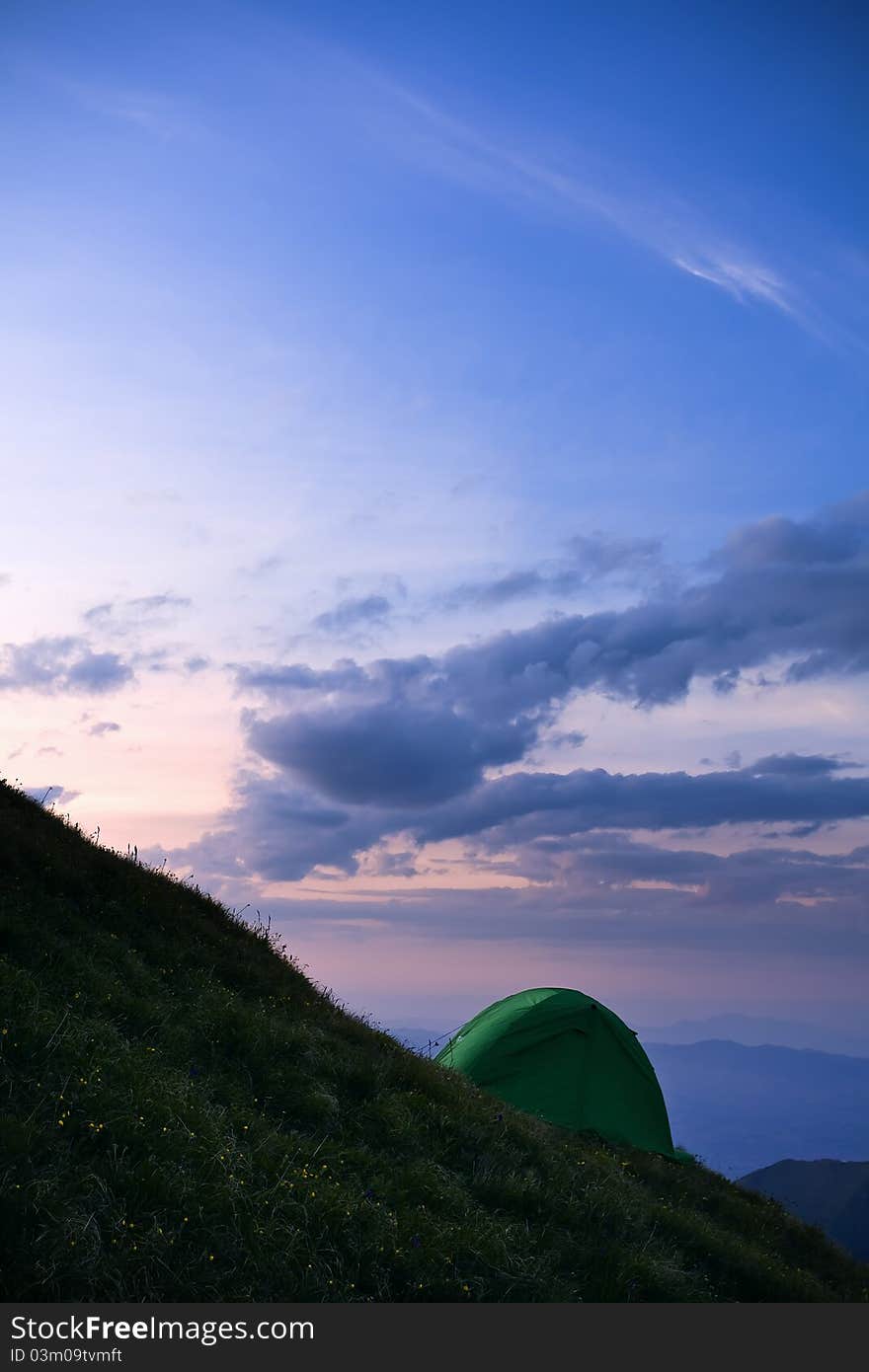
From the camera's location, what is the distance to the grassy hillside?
723cm

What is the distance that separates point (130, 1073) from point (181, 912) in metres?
6.26

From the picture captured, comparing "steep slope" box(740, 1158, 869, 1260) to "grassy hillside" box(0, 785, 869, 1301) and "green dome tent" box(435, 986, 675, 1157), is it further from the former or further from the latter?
"grassy hillside" box(0, 785, 869, 1301)

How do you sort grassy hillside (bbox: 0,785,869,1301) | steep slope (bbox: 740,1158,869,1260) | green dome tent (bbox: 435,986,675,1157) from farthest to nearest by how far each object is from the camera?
1. steep slope (bbox: 740,1158,869,1260)
2. green dome tent (bbox: 435,986,675,1157)
3. grassy hillside (bbox: 0,785,869,1301)

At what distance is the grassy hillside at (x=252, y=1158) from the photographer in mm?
7234

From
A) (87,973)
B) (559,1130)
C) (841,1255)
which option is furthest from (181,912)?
(841,1255)

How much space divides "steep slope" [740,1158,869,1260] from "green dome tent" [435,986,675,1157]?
457 feet

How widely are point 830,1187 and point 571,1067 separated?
619ft

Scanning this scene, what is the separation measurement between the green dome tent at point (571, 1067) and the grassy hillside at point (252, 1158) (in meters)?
3.08

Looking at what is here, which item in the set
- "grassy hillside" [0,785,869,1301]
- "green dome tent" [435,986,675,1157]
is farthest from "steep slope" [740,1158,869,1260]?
"grassy hillside" [0,785,869,1301]

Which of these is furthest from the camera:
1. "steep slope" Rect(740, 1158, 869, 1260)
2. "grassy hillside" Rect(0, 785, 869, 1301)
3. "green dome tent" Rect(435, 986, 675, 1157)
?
"steep slope" Rect(740, 1158, 869, 1260)
